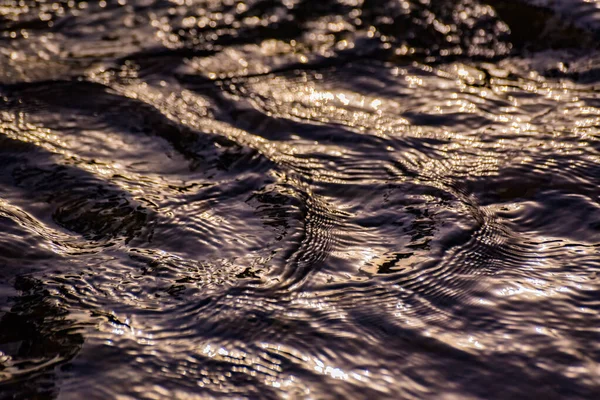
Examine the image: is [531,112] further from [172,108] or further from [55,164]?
[55,164]

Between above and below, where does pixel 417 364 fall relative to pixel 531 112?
below

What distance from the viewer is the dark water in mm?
2053

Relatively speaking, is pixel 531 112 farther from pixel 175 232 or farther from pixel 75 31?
pixel 75 31

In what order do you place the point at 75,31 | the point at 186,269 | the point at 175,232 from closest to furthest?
the point at 186,269, the point at 175,232, the point at 75,31

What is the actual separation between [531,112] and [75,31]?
2621 millimetres

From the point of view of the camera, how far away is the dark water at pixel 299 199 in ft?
6.73

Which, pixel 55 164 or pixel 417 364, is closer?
pixel 417 364

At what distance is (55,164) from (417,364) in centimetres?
179

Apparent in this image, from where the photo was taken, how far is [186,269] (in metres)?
2.41

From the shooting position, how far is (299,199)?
9.26 ft

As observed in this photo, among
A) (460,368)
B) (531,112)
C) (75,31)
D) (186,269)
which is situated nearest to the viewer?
(460,368)

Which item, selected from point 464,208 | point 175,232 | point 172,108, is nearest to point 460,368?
point 464,208

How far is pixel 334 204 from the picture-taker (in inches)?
111

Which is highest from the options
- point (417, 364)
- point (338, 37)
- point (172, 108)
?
point (338, 37)
